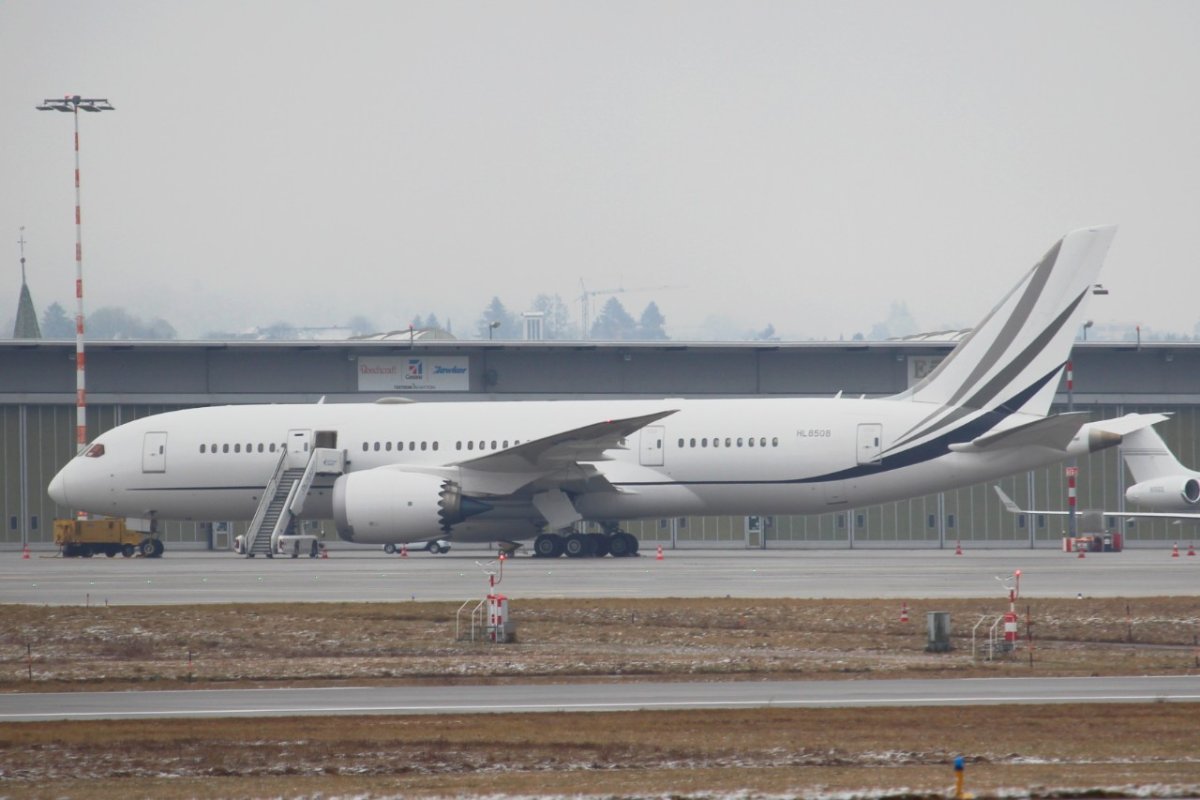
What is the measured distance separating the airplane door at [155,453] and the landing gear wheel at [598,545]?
11.9 meters

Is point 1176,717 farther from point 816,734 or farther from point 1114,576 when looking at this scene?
point 1114,576

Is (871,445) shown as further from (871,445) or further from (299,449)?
(299,449)

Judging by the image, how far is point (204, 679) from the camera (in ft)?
61.4

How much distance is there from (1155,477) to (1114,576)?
51.1 ft

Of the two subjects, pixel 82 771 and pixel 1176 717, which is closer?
pixel 82 771

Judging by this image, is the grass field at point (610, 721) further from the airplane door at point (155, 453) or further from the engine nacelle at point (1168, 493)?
the engine nacelle at point (1168, 493)

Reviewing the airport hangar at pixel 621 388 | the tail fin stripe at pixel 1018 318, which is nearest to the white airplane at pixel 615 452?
the tail fin stripe at pixel 1018 318

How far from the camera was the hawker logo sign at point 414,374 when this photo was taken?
5338 cm

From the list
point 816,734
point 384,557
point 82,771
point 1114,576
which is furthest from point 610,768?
point 384,557

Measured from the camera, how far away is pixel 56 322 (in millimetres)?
151250

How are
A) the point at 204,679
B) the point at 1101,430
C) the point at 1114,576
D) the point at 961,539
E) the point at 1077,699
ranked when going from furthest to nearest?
the point at 961,539
the point at 1101,430
the point at 1114,576
the point at 204,679
the point at 1077,699

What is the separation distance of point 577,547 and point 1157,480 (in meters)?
17.4

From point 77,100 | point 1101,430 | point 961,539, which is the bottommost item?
point 961,539

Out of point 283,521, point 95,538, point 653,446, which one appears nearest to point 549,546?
point 653,446
